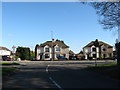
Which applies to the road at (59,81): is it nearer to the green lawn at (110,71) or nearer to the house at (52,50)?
the green lawn at (110,71)

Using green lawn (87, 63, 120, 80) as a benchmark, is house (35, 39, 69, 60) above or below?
above

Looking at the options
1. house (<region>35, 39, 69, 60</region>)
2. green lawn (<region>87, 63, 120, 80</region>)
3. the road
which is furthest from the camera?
house (<region>35, 39, 69, 60</region>)

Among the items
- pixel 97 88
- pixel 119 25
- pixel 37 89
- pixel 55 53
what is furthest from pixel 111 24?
pixel 55 53

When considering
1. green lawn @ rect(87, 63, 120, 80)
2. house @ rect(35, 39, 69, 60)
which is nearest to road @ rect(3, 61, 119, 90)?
green lawn @ rect(87, 63, 120, 80)

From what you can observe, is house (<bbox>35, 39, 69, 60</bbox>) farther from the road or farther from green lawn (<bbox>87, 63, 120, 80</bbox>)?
the road

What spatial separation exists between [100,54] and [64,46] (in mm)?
13289

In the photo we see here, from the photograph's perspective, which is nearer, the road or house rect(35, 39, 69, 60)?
the road

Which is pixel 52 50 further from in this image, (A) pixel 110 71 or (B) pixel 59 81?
(B) pixel 59 81

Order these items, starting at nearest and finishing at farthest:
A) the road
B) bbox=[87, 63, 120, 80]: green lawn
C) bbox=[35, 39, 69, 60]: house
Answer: the road < bbox=[87, 63, 120, 80]: green lawn < bbox=[35, 39, 69, 60]: house

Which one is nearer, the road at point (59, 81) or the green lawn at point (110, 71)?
the road at point (59, 81)

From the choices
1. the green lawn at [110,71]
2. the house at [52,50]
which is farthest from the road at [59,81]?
the house at [52,50]

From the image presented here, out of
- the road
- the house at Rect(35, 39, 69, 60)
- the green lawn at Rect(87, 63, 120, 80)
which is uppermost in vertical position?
the house at Rect(35, 39, 69, 60)

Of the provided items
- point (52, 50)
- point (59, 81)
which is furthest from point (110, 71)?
point (52, 50)

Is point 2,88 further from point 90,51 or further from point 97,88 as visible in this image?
point 90,51
